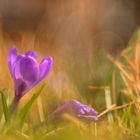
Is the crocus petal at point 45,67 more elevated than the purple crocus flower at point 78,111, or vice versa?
the crocus petal at point 45,67

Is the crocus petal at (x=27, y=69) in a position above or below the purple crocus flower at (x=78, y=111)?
above

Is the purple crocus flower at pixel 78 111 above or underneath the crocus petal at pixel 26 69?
underneath

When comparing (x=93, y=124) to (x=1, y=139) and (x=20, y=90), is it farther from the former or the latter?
(x=1, y=139)

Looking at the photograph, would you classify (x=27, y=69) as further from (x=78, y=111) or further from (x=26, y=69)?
(x=78, y=111)

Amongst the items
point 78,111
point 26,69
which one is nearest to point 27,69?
point 26,69

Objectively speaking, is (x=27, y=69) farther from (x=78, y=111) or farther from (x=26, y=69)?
(x=78, y=111)
